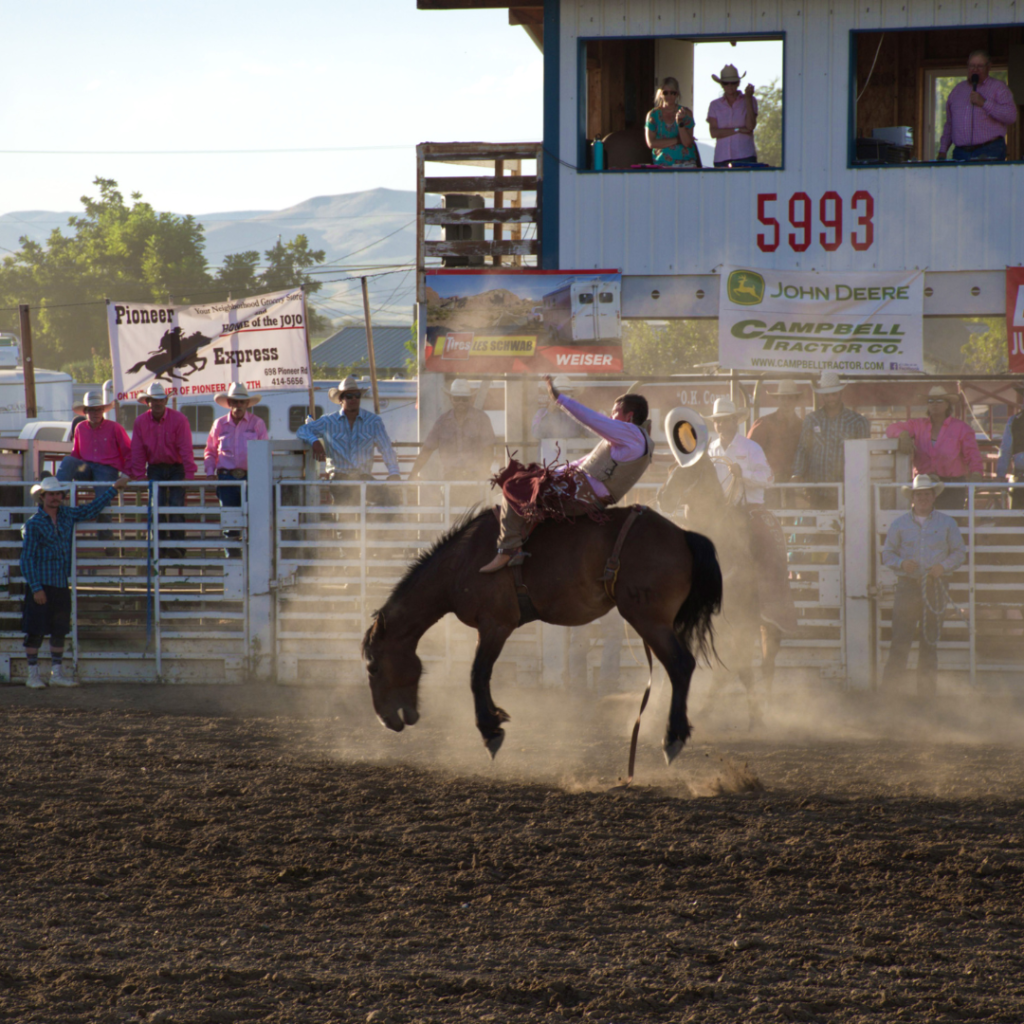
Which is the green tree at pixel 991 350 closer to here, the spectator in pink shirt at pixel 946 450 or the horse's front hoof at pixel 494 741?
the spectator in pink shirt at pixel 946 450

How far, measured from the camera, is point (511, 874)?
5.14 meters

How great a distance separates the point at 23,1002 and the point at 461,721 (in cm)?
525

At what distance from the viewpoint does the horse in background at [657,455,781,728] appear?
25.8 feet

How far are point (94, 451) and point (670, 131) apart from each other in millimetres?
6609

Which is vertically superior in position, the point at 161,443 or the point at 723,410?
the point at 723,410

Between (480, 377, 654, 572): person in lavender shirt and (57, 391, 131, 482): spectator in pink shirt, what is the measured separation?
6.04m

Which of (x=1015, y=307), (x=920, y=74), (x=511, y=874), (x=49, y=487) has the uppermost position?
(x=920, y=74)

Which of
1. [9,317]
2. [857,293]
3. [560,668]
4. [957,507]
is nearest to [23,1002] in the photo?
[560,668]

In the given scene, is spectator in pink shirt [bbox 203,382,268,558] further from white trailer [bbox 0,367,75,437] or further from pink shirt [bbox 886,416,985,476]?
white trailer [bbox 0,367,75,437]

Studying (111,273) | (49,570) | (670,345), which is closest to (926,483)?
(49,570)

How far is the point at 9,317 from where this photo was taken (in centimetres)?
7488

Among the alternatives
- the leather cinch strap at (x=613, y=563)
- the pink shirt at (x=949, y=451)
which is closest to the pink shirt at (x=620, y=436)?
the leather cinch strap at (x=613, y=563)

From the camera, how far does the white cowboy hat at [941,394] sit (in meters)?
12.6

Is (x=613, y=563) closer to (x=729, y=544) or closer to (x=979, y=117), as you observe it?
(x=729, y=544)
